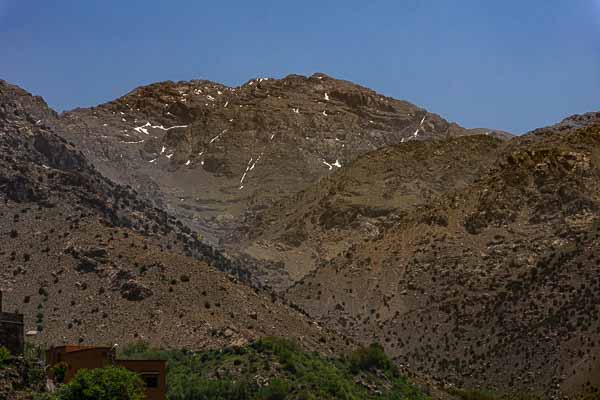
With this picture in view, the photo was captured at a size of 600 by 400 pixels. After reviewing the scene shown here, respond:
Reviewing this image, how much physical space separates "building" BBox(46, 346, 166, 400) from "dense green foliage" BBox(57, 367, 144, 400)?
3.93 m

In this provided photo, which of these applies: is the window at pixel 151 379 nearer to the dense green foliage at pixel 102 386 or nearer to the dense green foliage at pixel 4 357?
the dense green foliage at pixel 102 386

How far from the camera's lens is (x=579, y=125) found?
156 metres

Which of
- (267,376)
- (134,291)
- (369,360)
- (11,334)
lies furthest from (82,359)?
(369,360)

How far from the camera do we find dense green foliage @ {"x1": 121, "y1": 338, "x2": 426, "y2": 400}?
268 ft


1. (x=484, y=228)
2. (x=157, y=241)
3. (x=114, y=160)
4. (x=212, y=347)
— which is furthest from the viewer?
(x=114, y=160)

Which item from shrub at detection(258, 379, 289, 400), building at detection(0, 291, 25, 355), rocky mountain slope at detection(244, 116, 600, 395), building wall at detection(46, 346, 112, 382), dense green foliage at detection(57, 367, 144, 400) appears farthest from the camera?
rocky mountain slope at detection(244, 116, 600, 395)

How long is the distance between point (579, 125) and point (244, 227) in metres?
36.9

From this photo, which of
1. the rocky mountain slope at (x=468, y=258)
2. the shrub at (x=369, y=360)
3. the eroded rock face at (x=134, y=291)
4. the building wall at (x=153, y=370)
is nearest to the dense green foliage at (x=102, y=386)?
the building wall at (x=153, y=370)

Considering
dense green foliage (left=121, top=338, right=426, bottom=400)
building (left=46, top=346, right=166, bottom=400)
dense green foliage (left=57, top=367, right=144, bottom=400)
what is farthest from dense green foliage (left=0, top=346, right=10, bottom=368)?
dense green foliage (left=121, top=338, right=426, bottom=400)

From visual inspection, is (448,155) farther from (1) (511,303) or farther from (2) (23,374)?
(2) (23,374)

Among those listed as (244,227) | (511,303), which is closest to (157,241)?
(511,303)

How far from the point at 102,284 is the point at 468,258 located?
125 feet

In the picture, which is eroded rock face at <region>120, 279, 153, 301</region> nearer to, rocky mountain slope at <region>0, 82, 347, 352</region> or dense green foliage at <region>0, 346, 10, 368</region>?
rocky mountain slope at <region>0, 82, 347, 352</region>

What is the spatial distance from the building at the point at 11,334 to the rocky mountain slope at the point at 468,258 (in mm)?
53575
